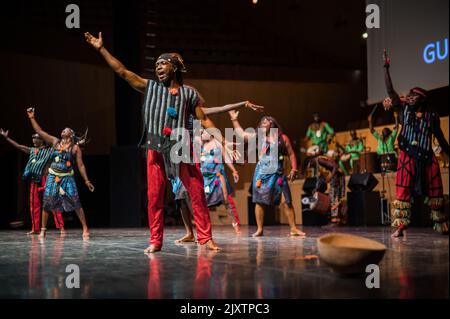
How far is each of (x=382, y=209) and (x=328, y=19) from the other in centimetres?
813

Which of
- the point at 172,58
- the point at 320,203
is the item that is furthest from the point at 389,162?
the point at 172,58

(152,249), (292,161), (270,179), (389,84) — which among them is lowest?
Answer: (152,249)

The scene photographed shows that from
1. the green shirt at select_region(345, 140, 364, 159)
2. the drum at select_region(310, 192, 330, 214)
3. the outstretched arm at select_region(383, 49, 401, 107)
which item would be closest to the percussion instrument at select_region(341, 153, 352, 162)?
the green shirt at select_region(345, 140, 364, 159)

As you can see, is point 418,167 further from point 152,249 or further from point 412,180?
point 152,249

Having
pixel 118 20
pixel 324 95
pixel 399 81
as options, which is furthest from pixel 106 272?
pixel 324 95

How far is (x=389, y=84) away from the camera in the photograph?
19.2ft

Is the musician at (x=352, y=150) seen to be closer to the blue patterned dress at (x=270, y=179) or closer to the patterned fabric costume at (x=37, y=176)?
the blue patterned dress at (x=270, y=179)

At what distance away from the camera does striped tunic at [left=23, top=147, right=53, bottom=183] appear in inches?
370

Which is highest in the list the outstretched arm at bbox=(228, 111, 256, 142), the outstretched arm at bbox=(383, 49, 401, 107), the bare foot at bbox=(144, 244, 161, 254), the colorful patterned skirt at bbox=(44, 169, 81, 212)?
the outstretched arm at bbox=(383, 49, 401, 107)

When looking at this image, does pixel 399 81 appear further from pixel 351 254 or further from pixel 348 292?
pixel 348 292

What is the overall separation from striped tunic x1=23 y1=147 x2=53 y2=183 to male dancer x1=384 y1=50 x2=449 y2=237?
5.68 meters

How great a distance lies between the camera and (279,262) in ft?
12.8

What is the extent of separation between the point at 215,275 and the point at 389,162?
7780mm

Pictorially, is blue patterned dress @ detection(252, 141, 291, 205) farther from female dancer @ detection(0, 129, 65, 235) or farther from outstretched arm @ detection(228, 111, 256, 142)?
female dancer @ detection(0, 129, 65, 235)
